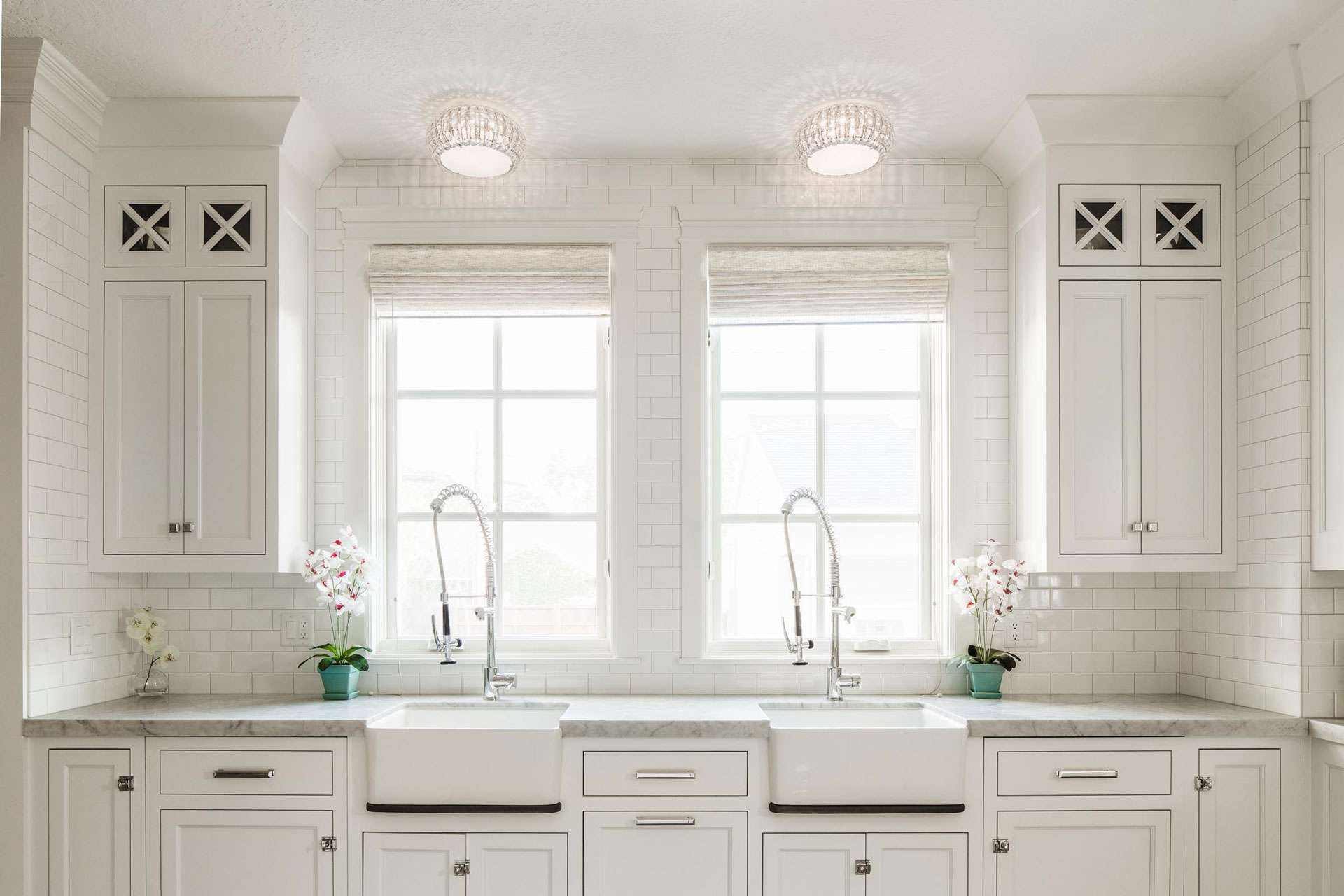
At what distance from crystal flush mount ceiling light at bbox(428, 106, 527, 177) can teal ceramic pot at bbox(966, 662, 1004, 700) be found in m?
2.22

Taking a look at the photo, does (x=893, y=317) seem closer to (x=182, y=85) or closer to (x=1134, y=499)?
(x=1134, y=499)

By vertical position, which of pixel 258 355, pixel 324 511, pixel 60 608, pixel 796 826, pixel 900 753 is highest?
pixel 258 355

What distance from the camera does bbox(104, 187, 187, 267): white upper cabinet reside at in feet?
11.2

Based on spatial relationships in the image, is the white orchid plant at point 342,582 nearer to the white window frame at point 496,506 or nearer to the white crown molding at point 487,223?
the white window frame at point 496,506

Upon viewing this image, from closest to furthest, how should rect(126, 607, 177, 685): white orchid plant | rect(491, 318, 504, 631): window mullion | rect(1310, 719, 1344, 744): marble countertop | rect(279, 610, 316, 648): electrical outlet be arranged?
rect(1310, 719, 1344, 744): marble countertop, rect(126, 607, 177, 685): white orchid plant, rect(279, 610, 316, 648): electrical outlet, rect(491, 318, 504, 631): window mullion

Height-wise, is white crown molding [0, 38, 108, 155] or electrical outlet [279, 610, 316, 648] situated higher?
white crown molding [0, 38, 108, 155]

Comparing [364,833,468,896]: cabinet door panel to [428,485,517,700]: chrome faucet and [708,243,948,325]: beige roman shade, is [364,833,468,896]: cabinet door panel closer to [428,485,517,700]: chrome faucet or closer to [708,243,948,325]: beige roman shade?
[428,485,517,700]: chrome faucet

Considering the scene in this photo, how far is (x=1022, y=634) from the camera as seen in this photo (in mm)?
3699

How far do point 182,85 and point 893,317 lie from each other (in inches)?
93.0

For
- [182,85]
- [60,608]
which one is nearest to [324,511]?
[60,608]

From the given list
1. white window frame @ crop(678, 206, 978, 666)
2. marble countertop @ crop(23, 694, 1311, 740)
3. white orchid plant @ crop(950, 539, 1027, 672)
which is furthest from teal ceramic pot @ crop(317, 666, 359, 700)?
white orchid plant @ crop(950, 539, 1027, 672)

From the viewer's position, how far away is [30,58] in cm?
297

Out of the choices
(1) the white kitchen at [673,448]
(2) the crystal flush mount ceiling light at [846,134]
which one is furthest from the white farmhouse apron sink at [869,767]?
(2) the crystal flush mount ceiling light at [846,134]

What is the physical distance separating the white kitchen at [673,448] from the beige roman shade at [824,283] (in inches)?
0.6
